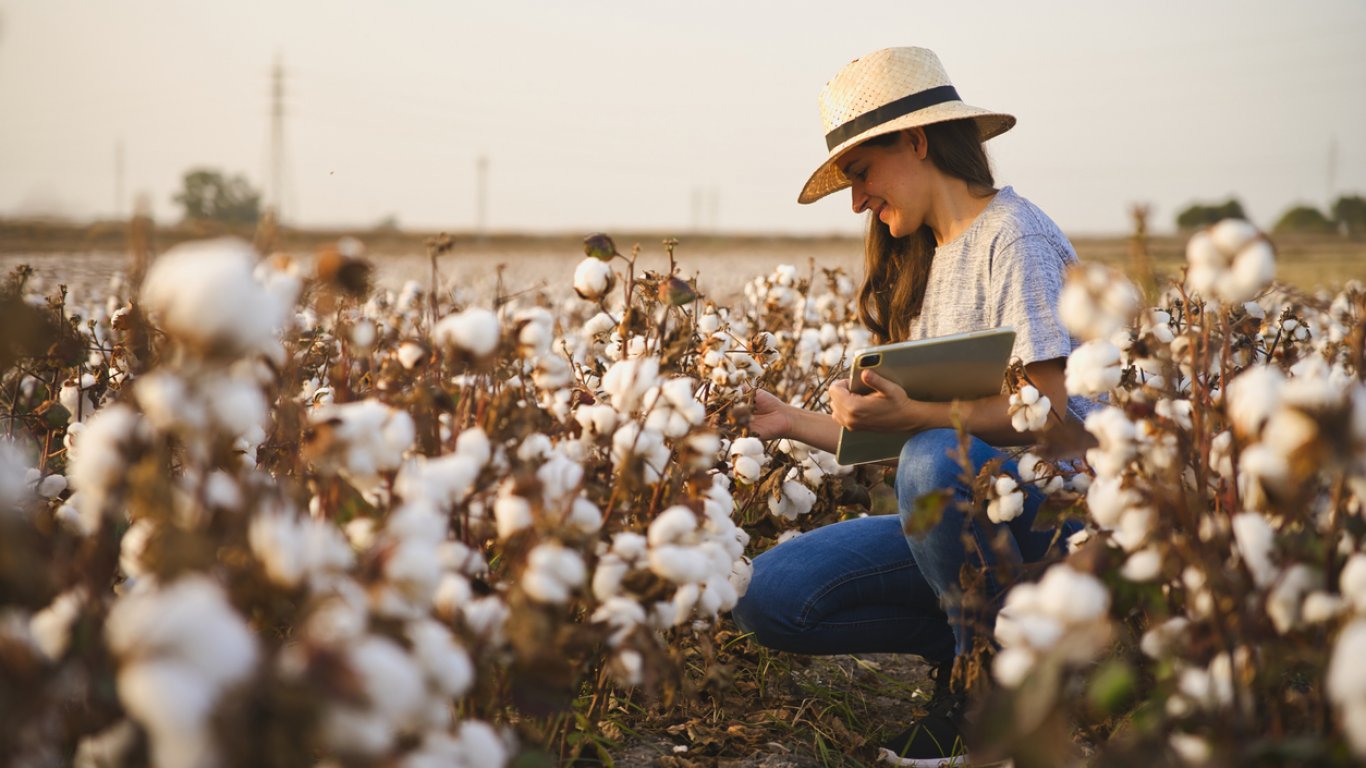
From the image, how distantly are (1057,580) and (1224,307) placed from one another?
2.56ft

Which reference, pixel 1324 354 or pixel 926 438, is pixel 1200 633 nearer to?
pixel 926 438

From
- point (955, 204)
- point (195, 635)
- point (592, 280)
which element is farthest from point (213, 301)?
point (955, 204)

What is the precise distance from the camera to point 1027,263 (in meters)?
2.40

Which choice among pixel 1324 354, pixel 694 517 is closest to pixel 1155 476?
pixel 694 517

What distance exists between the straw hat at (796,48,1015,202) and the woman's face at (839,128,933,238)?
6cm

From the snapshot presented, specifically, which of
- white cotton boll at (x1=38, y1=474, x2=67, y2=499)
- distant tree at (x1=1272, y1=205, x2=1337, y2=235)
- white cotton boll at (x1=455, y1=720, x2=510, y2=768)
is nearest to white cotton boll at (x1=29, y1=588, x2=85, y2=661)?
white cotton boll at (x1=455, y1=720, x2=510, y2=768)

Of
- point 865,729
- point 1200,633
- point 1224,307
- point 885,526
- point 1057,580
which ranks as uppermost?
point 1224,307

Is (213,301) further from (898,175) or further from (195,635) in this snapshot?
(898,175)

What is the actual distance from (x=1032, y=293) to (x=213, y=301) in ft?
6.25

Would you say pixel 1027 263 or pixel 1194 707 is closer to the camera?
pixel 1194 707

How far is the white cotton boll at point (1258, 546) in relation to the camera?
1.23 metres

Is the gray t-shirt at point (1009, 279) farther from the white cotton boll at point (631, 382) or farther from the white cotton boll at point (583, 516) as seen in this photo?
the white cotton boll at point (583, 516)

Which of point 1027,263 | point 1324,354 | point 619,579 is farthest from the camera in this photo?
point 1324,354

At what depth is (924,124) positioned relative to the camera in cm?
254
